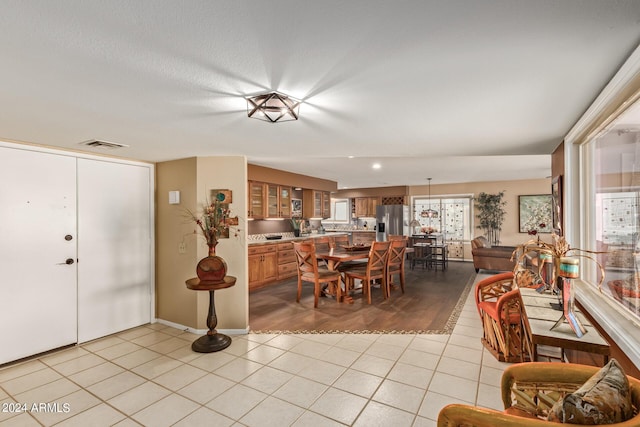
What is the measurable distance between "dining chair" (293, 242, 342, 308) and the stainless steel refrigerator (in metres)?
4.50

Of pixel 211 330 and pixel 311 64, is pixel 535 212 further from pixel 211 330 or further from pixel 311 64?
pixel 311 64

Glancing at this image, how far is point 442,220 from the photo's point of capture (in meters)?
9.26

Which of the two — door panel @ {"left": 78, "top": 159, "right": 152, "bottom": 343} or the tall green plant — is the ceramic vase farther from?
the tall green plant

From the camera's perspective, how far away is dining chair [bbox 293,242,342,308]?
184 inches

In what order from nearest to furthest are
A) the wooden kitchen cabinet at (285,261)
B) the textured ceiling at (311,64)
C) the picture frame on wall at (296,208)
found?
1. the textured ceiling at (311,64)
2. the wooden kitchen cabinet at (285,261)
3. the picture frame on wall at (296,208)

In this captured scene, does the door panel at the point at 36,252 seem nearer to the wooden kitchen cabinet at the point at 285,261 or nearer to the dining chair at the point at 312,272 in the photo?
the dining chair at the point at 312,272

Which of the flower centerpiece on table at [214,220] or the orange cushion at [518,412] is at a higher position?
the flower centerpiece on table at [214,220]

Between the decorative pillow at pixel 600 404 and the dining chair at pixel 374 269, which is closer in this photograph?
the decorative pillow at pixel 600 404

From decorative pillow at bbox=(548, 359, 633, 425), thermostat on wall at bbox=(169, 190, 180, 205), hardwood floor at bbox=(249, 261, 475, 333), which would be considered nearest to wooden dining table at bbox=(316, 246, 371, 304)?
hardwood floor at bbox=(249, 261, 475, 333)

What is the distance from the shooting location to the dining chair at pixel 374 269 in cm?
485

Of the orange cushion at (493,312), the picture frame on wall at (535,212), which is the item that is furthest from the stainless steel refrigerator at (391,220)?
the orange cushion at (493,312)

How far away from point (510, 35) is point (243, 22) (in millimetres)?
1057

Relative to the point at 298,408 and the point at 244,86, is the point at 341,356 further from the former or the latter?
the point at 244,86

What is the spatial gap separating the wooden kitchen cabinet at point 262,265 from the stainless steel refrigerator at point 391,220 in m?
4.13
